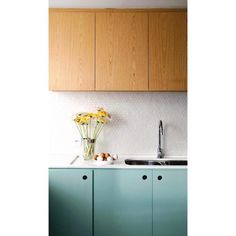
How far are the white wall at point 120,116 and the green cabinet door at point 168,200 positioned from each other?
54cm

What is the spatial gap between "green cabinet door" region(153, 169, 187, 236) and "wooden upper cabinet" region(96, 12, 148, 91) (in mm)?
812

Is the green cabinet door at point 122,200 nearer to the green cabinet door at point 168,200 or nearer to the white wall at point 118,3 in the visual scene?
the green cabinet door at point 168,200

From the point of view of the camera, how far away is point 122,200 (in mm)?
2340

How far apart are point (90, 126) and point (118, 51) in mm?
803

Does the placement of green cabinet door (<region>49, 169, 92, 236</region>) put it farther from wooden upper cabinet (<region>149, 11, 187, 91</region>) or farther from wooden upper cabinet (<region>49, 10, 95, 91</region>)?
wooden upper cabinet (<region>149, 11, 187, 91</region>)

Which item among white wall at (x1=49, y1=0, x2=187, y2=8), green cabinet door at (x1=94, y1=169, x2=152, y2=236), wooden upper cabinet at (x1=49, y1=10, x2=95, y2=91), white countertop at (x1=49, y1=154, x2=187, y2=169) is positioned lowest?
green cabinet door at (x1=94, y1=169, x2=152, y2=236)

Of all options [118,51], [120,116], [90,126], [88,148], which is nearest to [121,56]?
[118,51]

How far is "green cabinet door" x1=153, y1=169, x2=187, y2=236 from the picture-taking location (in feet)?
7.63

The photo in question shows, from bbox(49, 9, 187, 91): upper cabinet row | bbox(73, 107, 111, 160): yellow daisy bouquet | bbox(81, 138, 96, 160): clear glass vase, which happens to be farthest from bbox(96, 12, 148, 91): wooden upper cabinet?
bbox(81, 138, 96, 160): clear glass vase

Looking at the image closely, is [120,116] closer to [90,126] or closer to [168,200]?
[90,126]

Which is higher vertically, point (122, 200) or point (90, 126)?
point (90, 126)
